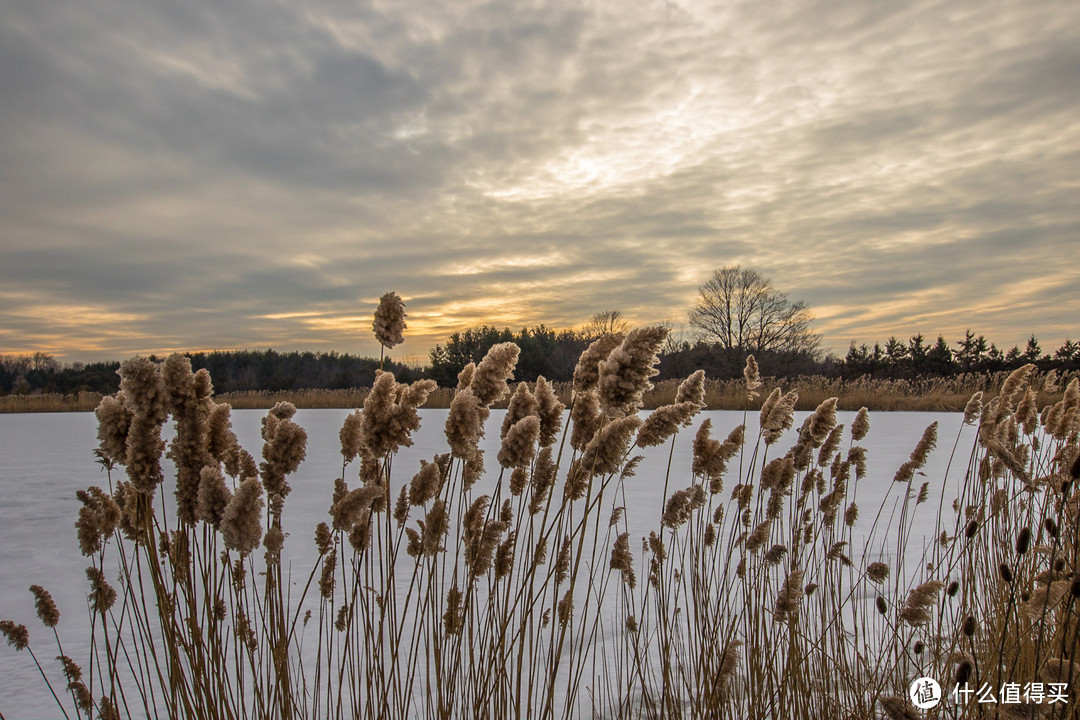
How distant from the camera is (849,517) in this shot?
2.96 meters

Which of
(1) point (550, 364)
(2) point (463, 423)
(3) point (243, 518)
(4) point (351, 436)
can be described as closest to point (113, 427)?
(3) point (243, 518)

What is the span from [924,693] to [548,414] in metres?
1.57

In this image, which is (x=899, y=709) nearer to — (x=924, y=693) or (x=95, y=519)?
(x=924, y=693)

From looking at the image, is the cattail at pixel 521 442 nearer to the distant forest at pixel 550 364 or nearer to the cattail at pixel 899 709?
the cattail at pixel 899 709

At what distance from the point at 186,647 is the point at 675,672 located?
2200mm

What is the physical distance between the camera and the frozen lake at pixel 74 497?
3.25m

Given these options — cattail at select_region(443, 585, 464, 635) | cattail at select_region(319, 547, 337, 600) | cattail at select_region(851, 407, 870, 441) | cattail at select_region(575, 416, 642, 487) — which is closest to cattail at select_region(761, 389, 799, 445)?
cattail at select_region(851, 407, 870, 441)

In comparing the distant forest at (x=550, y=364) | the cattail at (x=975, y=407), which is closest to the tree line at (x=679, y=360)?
the distant forest at (x=550, y=364)

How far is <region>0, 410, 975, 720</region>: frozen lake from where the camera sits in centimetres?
325

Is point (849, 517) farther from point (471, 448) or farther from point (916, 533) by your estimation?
point (916, 533)

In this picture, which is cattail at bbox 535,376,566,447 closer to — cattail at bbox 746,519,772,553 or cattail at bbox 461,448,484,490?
cattail at bbox 461,448,484,490

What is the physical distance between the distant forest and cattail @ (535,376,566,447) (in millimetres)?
22347

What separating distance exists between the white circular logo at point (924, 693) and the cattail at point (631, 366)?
1.31m

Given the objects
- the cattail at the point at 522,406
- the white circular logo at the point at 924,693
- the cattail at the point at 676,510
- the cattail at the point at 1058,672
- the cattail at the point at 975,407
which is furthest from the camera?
the cattail at the point at 975,407
